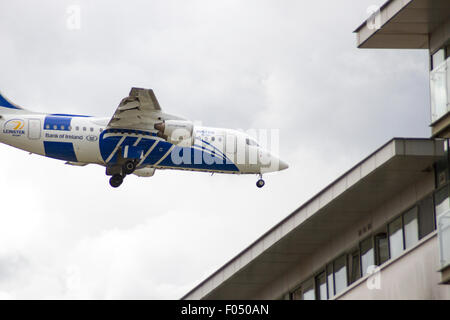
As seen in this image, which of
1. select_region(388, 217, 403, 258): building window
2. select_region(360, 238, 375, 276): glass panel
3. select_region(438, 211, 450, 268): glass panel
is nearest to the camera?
select_region(438, 211, 450, 268): glass panel

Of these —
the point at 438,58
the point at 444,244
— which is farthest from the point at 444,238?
the point at 438,58

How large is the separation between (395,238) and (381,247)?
872 millimetres

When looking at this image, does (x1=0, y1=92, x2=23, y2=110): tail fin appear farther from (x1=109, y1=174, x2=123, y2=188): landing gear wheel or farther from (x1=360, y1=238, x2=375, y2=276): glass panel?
(x1=360, y1=238, x2=375, y2=276): glass panel

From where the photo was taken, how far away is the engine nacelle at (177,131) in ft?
150

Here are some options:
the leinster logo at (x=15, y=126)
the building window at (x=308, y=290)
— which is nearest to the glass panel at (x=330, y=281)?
the building window at (x=308, y=290)

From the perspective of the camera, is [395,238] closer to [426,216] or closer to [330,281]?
[426,216]

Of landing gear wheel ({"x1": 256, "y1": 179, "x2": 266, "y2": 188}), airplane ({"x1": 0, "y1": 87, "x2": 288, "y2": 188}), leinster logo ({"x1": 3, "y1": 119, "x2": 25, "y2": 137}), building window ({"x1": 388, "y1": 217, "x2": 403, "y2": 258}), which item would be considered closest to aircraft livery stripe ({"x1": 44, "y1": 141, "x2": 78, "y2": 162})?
airplane ({"x1": 0, "y1": 87, "x2": 288, "y2": 188})

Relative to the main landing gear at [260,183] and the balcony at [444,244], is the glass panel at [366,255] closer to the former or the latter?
the balcony at [444,244]

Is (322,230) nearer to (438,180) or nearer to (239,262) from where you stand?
(239,262)

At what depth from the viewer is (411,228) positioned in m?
27.8

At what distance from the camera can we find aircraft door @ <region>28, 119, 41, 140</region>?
151 ft

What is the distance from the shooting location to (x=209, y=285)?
113 ft

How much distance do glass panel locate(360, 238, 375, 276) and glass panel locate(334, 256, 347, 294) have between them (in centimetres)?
119
